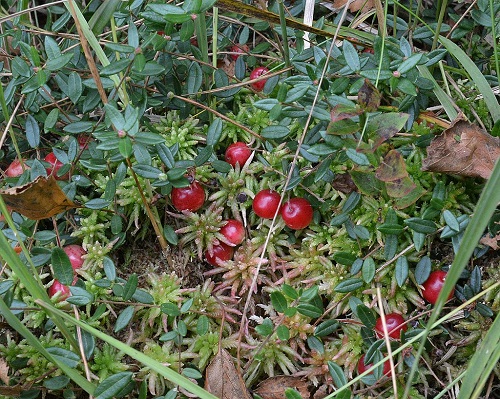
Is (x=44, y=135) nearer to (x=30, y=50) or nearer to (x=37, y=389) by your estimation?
(x=30, y=50)

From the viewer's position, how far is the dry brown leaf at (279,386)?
2.40m

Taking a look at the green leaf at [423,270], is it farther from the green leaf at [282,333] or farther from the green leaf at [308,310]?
the green leaf at [282,333]

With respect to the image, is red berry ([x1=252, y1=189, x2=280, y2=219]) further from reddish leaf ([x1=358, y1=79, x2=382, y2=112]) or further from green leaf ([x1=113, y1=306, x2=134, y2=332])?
green leaf ([x1=113, y1=306, x2=134, y2=332])

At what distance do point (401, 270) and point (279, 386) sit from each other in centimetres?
70

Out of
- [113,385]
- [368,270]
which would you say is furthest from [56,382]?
[368,270]

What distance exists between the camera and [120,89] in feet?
8.27

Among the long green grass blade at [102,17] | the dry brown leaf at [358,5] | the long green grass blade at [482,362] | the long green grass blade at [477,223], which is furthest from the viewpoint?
the dry brown leaf at [358,5]

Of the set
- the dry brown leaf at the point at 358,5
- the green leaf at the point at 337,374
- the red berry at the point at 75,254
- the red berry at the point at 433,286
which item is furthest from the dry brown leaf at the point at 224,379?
the dry brown leaf at the point at 358,5

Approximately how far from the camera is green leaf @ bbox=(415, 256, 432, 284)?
2449mm

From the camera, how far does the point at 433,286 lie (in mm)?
2443

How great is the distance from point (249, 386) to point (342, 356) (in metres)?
0.41

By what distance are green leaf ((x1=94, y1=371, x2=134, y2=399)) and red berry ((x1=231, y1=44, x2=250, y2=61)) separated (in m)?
1.68

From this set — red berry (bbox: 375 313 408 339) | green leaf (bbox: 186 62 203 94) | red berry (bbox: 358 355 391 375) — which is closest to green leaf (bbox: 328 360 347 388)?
red berry (bbox: 358 355 391 375)

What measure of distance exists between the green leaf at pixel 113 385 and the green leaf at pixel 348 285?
90 centimetres
